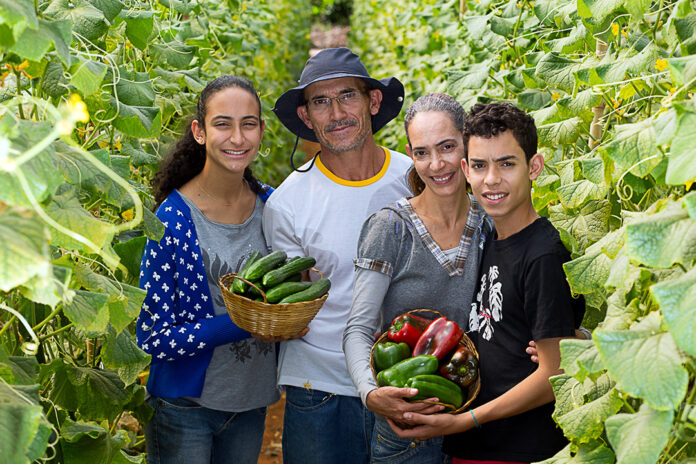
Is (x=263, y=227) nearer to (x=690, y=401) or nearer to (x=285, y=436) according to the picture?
(x=285, y=436)

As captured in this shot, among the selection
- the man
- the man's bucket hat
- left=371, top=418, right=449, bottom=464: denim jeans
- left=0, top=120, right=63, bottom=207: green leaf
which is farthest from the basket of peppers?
left=0, top=120, right=63, bottom=207: green leaf

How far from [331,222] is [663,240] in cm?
168

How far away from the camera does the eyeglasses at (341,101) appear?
8.86 feet

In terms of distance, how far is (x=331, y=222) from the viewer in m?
2.59

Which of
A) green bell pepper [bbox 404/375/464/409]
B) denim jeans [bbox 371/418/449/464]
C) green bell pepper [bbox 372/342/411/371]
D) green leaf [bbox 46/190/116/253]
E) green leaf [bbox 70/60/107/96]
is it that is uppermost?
green leaf [bbox 70/60/107/96]

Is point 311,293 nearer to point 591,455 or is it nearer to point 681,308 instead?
point 591,455

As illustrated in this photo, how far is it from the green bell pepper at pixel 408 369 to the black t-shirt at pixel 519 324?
15 centimetres

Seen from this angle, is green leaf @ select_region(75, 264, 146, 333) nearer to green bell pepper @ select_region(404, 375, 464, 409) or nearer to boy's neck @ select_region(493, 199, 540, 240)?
green bell pepper @ select_region(404, 375, 464, 409)

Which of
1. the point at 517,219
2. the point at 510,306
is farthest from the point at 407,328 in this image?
the point at 517,219

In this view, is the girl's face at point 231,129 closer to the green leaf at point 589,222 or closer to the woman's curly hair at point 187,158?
the woman's curly hair at point 187,158

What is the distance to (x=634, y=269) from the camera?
121 centimetres

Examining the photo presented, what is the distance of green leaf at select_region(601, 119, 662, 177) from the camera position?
121 cm

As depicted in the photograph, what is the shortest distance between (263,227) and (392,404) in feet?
3.26

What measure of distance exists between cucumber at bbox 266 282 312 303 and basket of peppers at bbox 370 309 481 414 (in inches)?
14.0
